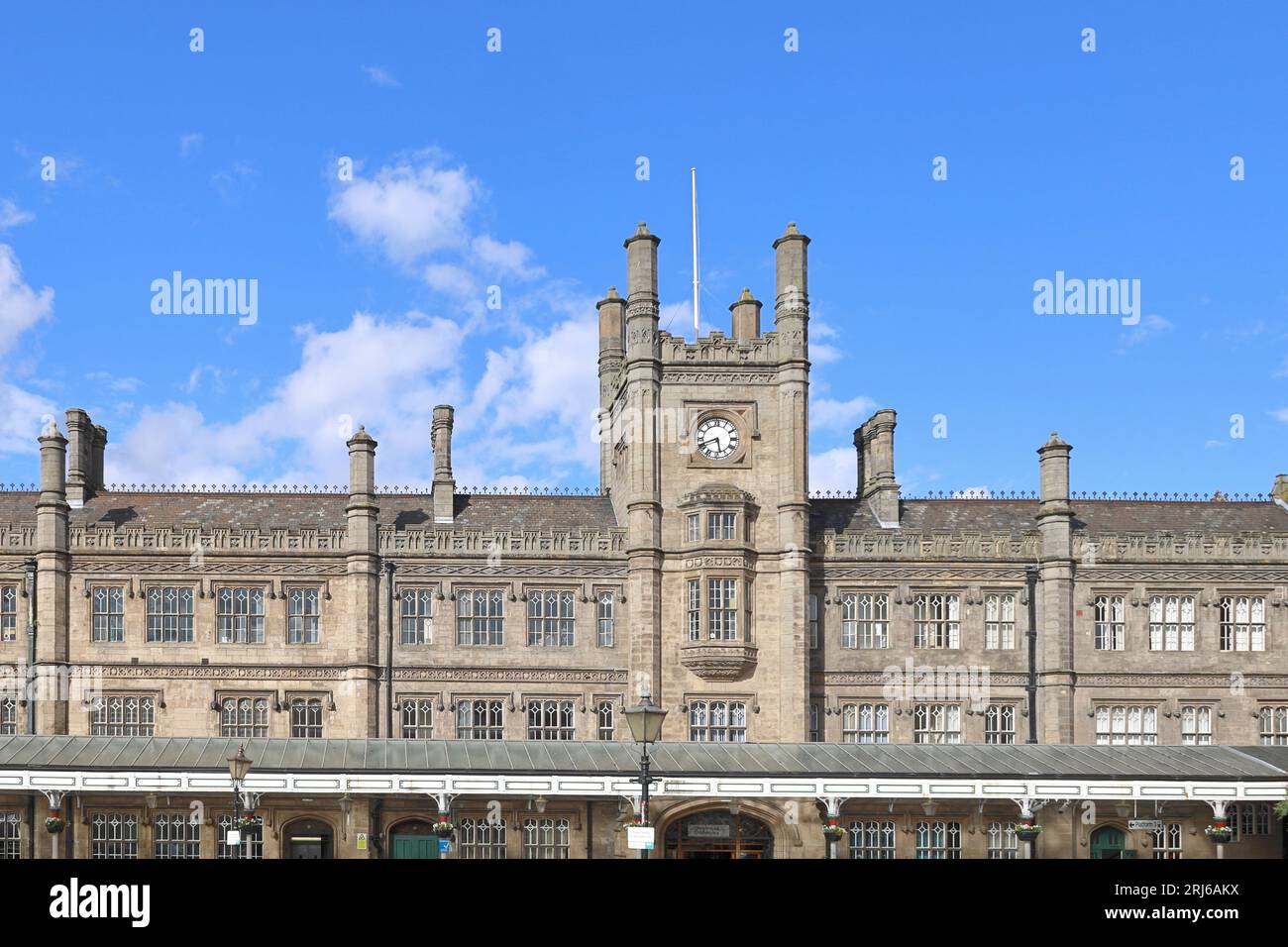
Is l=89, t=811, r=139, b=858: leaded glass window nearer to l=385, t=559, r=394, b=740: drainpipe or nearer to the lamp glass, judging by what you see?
l=385, t=559, r=394, b=740: drainpipe

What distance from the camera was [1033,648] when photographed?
45.2 metres

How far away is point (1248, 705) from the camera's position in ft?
148

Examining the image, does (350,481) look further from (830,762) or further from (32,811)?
(830,762)

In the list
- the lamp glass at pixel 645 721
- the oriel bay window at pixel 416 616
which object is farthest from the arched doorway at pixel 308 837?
the lamp glass at pixel 645 721

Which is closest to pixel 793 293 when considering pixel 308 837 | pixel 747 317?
pixel 747 317

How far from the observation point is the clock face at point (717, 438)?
45.7 metres

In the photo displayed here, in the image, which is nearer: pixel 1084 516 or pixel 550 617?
pixel 550 617

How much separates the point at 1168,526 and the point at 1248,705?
670 centimetres

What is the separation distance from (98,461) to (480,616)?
15.6 meters

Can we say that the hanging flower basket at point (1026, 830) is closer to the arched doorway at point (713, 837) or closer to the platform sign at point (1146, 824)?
the platform sign at point (1146, 824)

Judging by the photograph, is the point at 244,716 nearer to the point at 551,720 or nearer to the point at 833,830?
the point at 551,720

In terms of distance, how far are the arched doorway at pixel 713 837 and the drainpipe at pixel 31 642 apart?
2012 cm

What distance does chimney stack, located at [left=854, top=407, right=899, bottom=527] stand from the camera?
47.8 m
